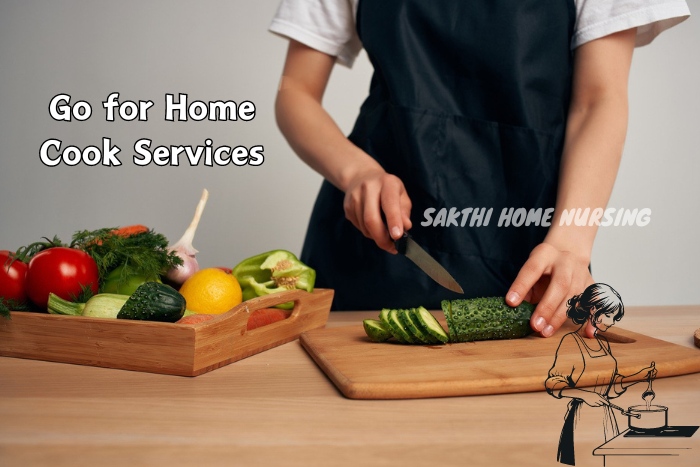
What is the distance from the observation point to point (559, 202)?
156cm

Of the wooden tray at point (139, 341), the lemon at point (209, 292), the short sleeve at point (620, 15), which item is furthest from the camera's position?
the short sleeve at point (620, 15)

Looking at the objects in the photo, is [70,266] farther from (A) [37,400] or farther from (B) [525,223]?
(B) [525,223]

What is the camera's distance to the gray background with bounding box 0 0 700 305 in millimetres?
3160

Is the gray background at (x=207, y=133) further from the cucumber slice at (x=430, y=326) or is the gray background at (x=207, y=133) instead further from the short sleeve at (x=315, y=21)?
the cucumber slice at (x=430, y=326)

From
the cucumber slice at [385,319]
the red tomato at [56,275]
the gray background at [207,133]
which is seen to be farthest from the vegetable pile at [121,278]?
the gray background at [207,133]

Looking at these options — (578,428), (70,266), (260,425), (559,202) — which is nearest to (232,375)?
(260,425)

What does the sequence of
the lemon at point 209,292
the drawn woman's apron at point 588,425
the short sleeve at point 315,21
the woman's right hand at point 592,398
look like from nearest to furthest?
the drawn woman's apron at point 588,425, the woman's right hand at point 592,398, the lemon at point 209,292, the short sleeve at point 315,21

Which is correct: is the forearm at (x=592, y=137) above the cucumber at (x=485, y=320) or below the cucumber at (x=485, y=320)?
above

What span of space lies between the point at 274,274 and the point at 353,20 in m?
0.90

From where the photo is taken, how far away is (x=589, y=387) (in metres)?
0.99

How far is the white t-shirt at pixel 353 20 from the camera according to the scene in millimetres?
1595

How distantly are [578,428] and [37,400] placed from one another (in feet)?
2.31

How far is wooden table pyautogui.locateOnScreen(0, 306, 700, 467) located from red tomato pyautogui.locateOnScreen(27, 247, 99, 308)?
183 millimetres

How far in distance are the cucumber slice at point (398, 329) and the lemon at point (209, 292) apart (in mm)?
330
